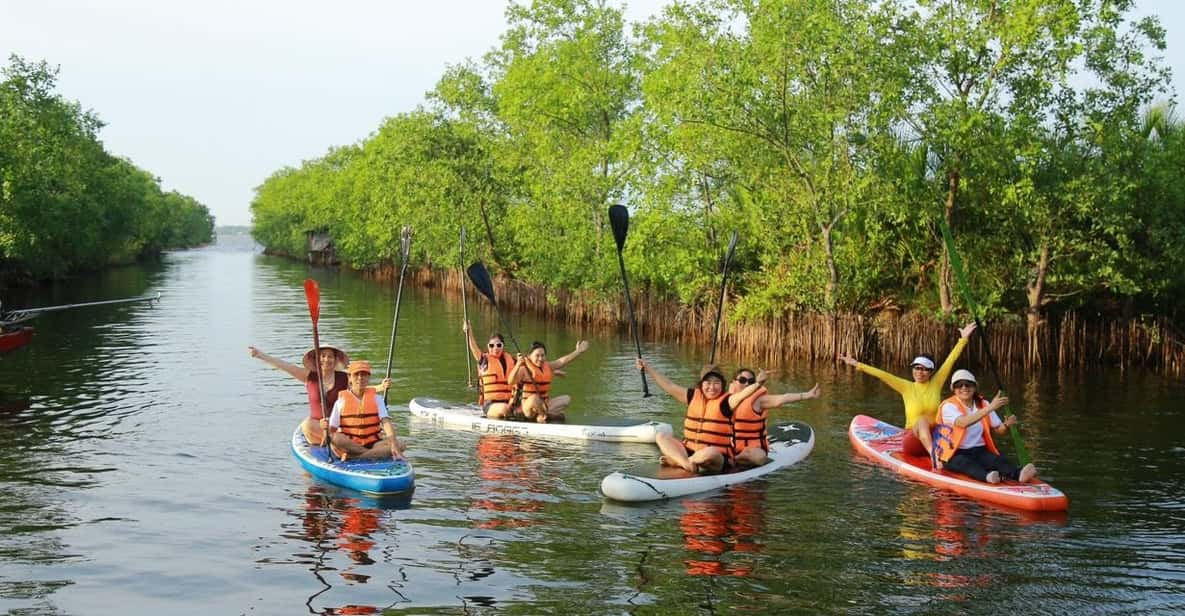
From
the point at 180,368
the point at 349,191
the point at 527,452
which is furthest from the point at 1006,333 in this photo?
the point at 349,191

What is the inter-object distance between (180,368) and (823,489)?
1674 centimetres

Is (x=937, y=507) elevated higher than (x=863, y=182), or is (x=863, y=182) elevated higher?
(x=863, y=182)

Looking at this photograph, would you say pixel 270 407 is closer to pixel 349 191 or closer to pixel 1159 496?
pixel 1159 496

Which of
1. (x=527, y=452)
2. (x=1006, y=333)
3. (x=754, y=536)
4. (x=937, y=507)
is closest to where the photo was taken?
(x=754, y=536)

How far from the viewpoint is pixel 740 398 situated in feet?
43.5

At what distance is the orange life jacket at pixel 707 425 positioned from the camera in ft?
42.7

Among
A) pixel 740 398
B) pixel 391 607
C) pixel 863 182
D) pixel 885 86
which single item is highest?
pixel 885 86

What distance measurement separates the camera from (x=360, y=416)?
13.1m

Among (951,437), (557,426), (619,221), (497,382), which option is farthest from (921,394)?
(497,382)

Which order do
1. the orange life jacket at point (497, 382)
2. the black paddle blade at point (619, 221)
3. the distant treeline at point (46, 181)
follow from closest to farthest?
the orange life jacket at point (497, 382)
the black paddle blade at point (619, 221)
the distant treeline at point (46, 181)

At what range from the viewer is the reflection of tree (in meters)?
10.0

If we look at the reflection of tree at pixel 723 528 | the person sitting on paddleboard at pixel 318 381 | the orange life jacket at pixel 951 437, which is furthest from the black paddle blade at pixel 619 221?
Result: the orange life jacket at pixel 951 437

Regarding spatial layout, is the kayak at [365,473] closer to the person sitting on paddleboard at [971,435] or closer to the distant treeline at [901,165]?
the person sitting on paddleboard at [971,435]

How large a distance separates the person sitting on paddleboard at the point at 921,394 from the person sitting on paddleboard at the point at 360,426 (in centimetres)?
575
